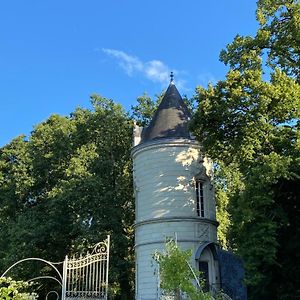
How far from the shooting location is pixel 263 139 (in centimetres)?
1864

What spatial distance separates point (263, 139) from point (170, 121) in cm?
703

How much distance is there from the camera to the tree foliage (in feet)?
91.4

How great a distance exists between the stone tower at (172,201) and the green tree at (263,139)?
2010 millimetres

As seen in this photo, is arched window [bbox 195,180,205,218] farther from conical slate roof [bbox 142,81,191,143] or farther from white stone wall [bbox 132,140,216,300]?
conical slate roof [bbox 142,81,191,143]

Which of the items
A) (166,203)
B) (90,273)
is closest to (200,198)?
(166,203)

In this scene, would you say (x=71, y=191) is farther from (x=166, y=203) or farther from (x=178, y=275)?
(x=178, y=275)

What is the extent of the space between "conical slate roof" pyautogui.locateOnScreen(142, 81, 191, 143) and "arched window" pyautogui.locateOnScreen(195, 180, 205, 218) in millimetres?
2552

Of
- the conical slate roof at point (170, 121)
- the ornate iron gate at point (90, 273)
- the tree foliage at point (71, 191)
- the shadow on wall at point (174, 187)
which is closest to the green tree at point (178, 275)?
the ornate iron gate at point (90, 273)

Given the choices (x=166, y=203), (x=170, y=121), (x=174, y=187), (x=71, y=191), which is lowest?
(x=166, y=203)

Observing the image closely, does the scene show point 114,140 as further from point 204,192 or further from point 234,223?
point 234,223

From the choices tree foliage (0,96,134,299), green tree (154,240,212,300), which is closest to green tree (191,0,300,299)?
green tree (154,240,212,300)

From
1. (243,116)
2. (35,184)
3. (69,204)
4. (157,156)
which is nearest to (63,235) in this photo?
(69,204)

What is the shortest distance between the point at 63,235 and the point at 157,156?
390 inches

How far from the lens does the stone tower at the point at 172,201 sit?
872 inches
